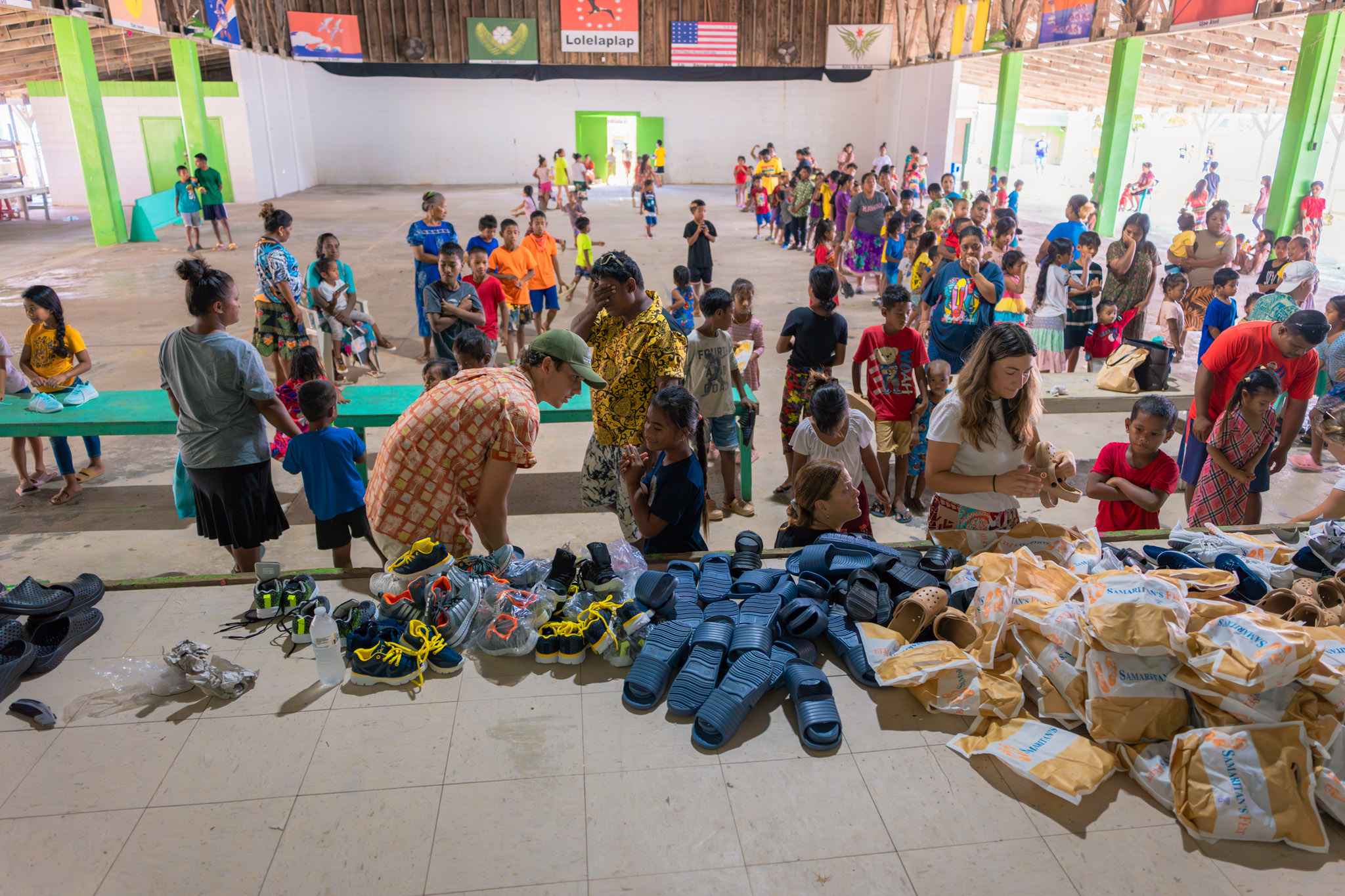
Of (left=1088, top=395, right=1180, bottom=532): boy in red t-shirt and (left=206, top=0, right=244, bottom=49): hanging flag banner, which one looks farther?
(left=206, top=0, right=244, bottom=49): hanging flag banner

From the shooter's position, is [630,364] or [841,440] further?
[841,440]

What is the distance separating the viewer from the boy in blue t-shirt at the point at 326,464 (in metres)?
4.00

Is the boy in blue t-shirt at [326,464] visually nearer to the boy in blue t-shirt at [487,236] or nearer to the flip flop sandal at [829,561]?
the flip flop sandal at [829,561]

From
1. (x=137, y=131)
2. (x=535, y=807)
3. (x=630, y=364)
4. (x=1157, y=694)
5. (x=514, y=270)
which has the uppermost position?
(x=137, y=131)

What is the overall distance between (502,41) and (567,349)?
23250 millimetres

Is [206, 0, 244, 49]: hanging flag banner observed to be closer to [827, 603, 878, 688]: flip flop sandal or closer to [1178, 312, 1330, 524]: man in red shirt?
[1178, 312, 1330, 524]: man in red shirt

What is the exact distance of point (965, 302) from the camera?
612cm

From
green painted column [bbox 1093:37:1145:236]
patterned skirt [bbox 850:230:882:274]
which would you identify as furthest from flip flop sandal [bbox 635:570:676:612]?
green painted column [bbox 1093:37:1145:236]

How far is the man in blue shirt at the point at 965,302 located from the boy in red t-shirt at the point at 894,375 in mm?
988

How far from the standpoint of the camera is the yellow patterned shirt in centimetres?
386

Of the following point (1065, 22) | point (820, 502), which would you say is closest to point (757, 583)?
point (820, 502)

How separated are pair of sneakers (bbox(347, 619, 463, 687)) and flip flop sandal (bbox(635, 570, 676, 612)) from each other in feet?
2.08

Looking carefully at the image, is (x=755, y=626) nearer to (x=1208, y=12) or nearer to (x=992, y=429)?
(x=992, y=429)

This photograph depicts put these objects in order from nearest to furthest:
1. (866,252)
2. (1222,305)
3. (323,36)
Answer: (1222,305), (866,252), (323,36)
